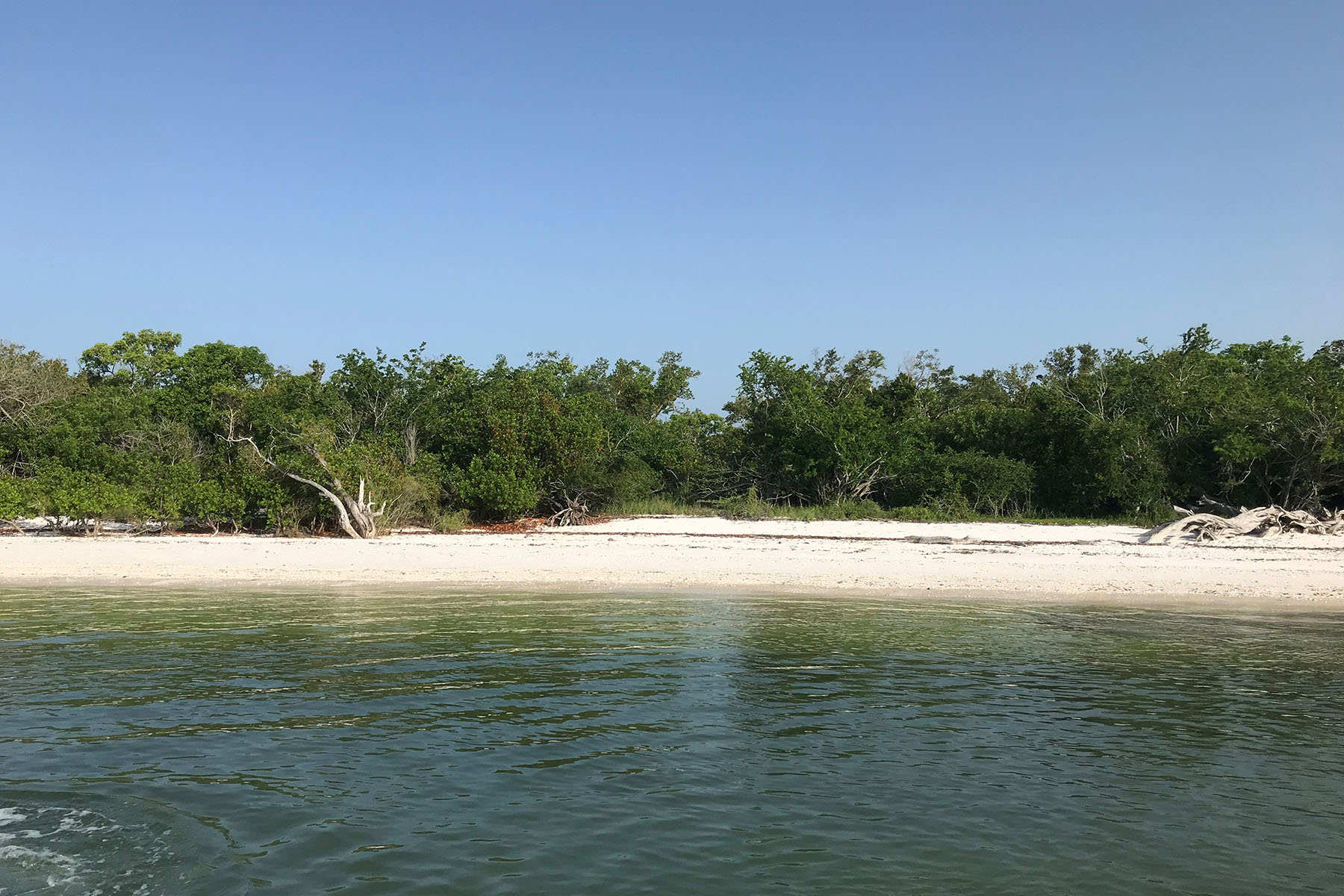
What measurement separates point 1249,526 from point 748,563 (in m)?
12.6

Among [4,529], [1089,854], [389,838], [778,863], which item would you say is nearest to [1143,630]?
[1089,854]

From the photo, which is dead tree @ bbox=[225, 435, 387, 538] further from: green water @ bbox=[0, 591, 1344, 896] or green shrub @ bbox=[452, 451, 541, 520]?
green water @ bbox=[0, 591, 1344, 896]

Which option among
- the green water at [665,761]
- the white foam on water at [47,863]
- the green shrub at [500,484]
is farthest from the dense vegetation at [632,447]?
the white foam on water at [47,863]

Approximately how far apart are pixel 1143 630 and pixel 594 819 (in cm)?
983

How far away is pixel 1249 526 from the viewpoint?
22.6 m

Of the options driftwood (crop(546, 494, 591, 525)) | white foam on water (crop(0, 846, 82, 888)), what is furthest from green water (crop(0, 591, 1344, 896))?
driftwood (crop(546, 494, 591, 525))

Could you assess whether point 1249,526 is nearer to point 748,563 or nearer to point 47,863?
point 748,563

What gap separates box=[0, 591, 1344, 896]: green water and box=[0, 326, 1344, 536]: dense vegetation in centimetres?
1281

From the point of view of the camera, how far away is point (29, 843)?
5418 mm

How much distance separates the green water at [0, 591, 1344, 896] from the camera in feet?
17.2

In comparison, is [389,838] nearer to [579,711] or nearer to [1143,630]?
[579,711]

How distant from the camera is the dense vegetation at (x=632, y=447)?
2447 centimetres

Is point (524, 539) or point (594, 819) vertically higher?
point (524, 539)

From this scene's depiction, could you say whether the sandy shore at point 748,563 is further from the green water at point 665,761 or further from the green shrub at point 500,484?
the green water at point 665,761
